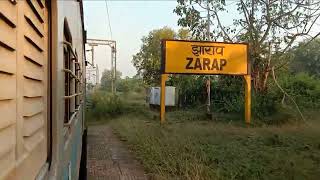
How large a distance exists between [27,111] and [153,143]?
8971 mm

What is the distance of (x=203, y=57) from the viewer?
14984 mm

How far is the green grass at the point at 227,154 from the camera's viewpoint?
22.8ft

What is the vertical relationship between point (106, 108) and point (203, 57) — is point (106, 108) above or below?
below

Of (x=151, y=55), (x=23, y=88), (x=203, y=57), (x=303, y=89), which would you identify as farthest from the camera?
(x=151, y=55)

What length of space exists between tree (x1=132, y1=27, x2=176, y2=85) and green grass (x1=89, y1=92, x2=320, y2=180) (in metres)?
26.4

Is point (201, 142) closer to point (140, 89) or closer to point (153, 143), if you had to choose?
point (153, 143)

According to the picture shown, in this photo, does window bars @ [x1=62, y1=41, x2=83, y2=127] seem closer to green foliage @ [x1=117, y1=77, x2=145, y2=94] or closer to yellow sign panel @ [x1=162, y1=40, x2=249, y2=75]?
yellow sign panel @ [x1=162, y1=40, x2=249, y2=75]

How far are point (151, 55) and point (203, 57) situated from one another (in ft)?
93.0

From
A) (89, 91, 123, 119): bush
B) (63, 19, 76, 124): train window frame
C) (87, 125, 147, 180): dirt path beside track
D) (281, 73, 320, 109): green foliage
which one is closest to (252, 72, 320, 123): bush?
(281, 73, 320, 109): green foliage

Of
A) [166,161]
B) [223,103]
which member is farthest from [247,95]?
[166,161]

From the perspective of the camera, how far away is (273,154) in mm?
8672

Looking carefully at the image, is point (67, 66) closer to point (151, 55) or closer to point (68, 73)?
point (68, 73)

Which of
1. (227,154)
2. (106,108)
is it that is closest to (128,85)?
(106,108)

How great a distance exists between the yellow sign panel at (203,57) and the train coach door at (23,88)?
1295cm
